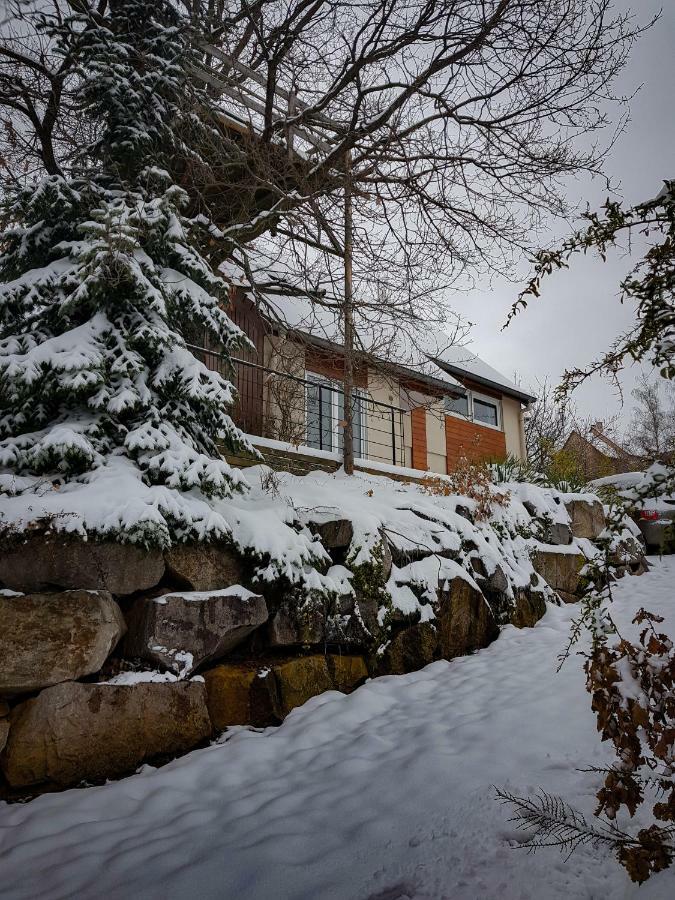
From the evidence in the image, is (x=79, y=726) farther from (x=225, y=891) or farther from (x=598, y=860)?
(x=598, y=860)

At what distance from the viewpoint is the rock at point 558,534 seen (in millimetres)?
7992

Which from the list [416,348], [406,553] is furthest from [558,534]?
[406,553]

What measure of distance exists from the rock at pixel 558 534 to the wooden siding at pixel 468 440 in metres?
5.68

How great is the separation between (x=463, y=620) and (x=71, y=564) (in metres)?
3.73

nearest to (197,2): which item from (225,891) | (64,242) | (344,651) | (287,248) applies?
(287,248)

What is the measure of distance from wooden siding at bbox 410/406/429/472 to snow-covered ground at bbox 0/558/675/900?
31.4 ft

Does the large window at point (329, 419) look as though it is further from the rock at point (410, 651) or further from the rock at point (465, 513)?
the rock at point (410, 651)

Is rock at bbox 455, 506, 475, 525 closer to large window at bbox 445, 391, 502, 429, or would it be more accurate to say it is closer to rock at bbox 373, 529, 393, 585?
rock at bbox 373, 529, 393, 585

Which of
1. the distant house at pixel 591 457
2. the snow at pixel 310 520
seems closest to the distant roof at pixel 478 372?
the distant house at pixel 591 457

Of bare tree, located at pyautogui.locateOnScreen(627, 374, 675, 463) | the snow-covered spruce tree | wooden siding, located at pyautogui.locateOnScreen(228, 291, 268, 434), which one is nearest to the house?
wooden siding, located at pyautogui.locateOnScreen(228, 291, 268, 434)

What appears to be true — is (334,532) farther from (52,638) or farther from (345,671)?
(52,638)

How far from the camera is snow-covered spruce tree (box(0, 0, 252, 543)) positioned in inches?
152

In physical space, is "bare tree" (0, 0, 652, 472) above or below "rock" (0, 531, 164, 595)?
above

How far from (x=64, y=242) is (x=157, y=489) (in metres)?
2.28
